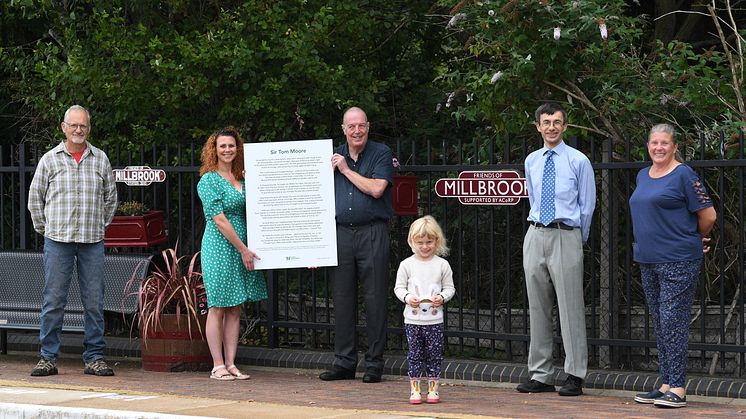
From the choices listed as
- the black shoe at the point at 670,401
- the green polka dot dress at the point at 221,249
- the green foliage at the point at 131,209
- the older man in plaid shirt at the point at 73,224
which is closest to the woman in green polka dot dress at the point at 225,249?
the green polka dot dress at the point at 221,249

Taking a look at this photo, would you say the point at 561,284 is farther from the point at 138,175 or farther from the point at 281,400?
the point at 138,175

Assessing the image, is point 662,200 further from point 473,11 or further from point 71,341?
point 71,341

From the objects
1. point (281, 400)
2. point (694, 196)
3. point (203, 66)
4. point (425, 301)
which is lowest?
point (281, 400)

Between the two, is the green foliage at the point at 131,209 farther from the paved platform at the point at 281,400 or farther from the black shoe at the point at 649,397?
the black shoe at the point at 649,397

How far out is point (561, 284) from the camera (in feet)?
27.7

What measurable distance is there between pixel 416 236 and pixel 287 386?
1.77 meters

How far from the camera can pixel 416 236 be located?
8.19 m

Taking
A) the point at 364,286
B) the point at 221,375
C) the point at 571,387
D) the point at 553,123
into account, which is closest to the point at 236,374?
the point at 221,375

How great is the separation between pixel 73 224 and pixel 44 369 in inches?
44.2

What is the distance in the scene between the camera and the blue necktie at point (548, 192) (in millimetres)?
8430

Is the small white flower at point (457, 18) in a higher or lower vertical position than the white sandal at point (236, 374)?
higher

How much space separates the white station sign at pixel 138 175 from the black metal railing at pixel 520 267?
103 mm

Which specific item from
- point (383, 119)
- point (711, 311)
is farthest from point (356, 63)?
point (711, 311)

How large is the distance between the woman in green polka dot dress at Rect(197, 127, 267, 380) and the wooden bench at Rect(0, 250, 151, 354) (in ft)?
3.28
